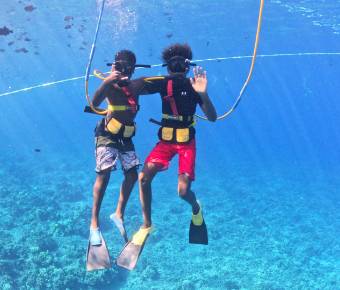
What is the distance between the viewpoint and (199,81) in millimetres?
6168

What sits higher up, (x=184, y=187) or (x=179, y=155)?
(x=179, y=155)

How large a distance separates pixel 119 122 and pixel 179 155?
1.16 meters

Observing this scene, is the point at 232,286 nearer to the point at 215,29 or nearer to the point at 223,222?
the point at 223,222

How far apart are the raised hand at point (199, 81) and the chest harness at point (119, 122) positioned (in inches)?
40.5

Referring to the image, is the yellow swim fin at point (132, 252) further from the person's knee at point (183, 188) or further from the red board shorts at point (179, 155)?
the red board shorts at point (179, 155)

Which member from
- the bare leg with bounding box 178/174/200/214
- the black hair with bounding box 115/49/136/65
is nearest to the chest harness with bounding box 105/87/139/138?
the black hair with bounding box 115/49/136/65

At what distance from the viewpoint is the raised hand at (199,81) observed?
610cm

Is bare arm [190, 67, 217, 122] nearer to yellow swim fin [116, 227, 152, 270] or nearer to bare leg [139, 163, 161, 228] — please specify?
bare leg [139, 163, 161, 228]

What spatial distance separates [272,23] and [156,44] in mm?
16327

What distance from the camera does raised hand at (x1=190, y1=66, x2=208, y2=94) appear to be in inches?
240

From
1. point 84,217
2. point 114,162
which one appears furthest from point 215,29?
point 114,162

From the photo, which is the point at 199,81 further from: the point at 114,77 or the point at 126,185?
the point at 126,185

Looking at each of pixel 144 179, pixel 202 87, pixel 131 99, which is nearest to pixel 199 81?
pixel 202 87

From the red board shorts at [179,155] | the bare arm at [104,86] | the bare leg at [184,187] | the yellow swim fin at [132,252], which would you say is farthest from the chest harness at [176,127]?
the yellow swim fin at [132,252]
